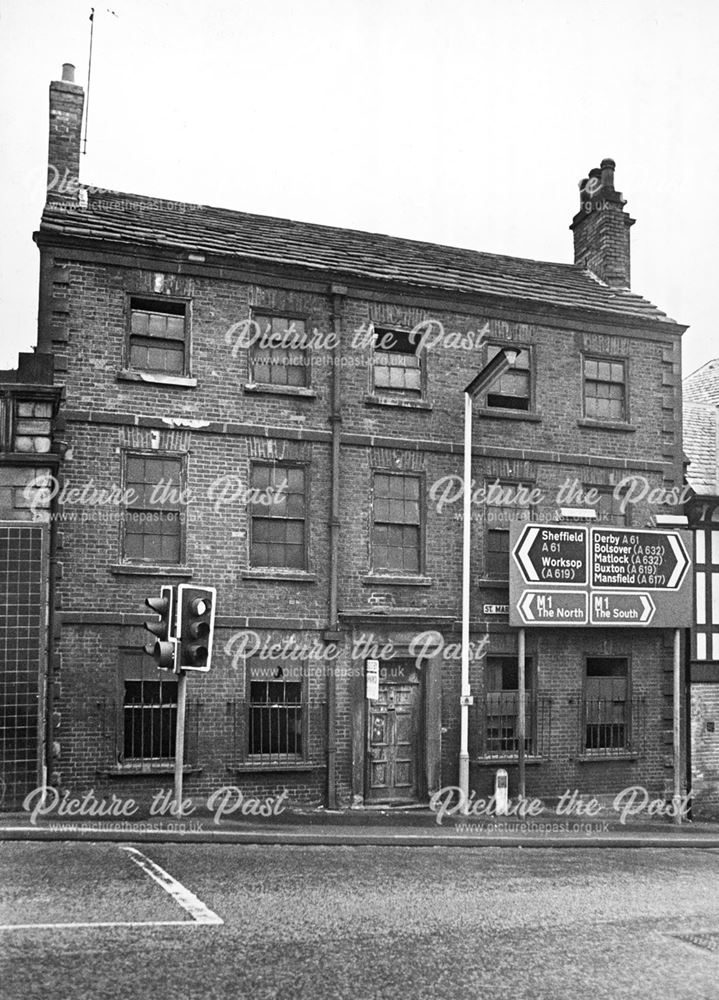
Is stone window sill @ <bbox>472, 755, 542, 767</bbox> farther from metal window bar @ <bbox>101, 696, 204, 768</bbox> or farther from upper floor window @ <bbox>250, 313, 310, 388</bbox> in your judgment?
upper floor window @ <bbox>250, 313, 310, 388</bbox>

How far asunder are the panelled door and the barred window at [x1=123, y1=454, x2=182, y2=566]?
14.7 ft

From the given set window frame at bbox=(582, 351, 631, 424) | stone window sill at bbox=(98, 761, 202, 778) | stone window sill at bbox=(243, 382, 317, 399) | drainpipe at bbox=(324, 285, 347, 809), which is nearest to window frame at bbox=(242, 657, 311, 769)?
drainpipe at bbox=(324, 285, 347, 809)

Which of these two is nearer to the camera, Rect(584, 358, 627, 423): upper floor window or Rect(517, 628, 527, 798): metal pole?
Rect(517, 628, 527, 798): metal pole

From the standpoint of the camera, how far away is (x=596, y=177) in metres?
25.4

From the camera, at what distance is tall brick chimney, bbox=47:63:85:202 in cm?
2055

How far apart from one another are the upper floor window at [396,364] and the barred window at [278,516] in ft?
7.82

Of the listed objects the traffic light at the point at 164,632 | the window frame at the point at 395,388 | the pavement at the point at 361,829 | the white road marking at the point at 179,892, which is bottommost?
the pavement at the point at 361,829

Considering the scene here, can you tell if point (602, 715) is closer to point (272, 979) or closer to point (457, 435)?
point (457, 435)

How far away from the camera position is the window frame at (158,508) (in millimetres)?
18938

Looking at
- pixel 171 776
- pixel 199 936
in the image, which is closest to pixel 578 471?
pixel 171 776

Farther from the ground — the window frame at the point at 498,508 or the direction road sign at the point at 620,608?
the window frame at the point at 498,508

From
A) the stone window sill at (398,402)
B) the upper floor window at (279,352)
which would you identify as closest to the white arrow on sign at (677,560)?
the stone window sill at (398,402)

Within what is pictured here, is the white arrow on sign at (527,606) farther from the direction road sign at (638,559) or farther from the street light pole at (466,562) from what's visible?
the direction road sign at (638,559)

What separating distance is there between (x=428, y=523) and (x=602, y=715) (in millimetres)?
5112
